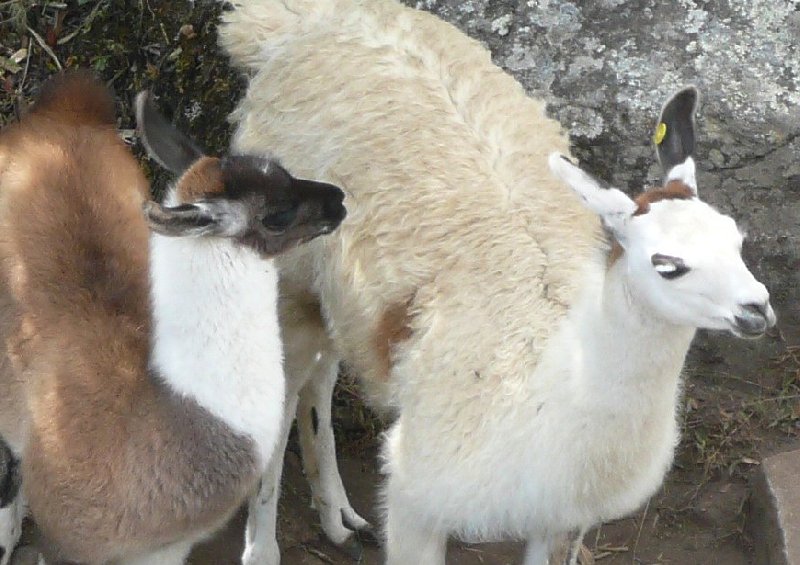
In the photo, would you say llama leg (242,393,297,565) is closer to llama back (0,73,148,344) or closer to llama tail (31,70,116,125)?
llama back (0,73,148,344)

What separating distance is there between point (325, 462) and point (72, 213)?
164cm

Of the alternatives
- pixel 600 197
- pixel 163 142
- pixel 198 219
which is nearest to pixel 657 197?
pixel 600 197

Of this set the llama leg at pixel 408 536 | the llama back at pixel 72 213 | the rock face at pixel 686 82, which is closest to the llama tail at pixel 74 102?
the llama back at pixel 72 213

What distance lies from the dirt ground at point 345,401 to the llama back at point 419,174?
60 cm

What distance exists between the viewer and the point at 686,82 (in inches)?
201

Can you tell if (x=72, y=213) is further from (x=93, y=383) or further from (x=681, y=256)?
(x=681, y=256)

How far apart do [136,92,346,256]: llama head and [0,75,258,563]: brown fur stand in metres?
0.49

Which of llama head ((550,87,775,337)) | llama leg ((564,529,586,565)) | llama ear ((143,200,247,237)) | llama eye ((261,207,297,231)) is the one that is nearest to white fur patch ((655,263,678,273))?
llama head ((550,87,775,337))

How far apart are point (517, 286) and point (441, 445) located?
0.52m

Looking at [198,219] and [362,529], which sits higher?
[198,219]

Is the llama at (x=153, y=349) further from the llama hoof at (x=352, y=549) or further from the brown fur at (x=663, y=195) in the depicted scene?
the llama hoof at (x=352, y=549)

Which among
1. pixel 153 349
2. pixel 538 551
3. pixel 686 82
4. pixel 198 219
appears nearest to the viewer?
pixel 198 219

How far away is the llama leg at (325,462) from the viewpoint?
16.5 feet

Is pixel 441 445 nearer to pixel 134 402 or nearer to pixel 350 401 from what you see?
pixel 134 402
